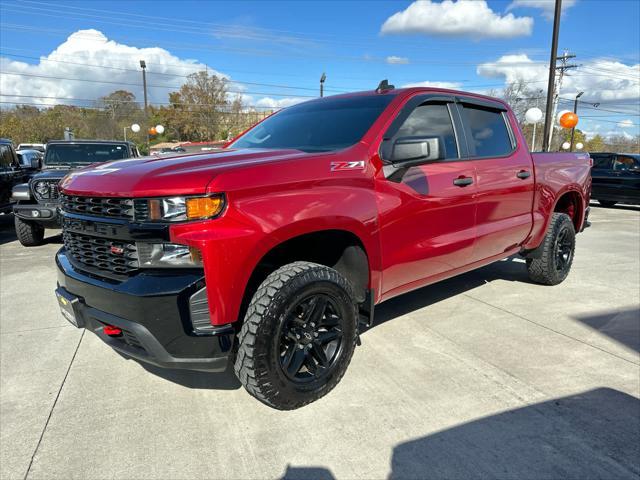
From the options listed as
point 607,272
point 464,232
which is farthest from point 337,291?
point 607,272

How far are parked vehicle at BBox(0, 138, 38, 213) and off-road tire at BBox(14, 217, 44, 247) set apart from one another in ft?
4.42

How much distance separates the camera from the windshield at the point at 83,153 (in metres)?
8.91

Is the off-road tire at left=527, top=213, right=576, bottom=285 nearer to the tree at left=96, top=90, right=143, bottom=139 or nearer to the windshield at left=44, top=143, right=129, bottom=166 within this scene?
the windshield at left=44, top=143, right=129, bottom=166

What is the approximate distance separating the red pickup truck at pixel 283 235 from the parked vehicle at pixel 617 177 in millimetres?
12194

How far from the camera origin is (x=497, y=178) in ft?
13.2

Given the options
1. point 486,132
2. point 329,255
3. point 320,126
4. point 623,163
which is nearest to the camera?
point 329,255

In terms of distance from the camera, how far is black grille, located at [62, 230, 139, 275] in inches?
95.6

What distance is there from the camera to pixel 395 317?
430 centimetres

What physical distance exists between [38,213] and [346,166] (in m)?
6.07

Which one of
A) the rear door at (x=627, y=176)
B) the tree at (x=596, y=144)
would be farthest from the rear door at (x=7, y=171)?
the tree at (x=596, y=144)

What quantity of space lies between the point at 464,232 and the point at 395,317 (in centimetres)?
107

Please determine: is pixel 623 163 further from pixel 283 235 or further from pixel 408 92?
pixel 283 235

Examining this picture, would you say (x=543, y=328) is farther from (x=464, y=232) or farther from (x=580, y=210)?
(x=580, y=210)

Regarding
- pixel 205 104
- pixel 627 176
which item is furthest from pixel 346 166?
pixel 205 104
